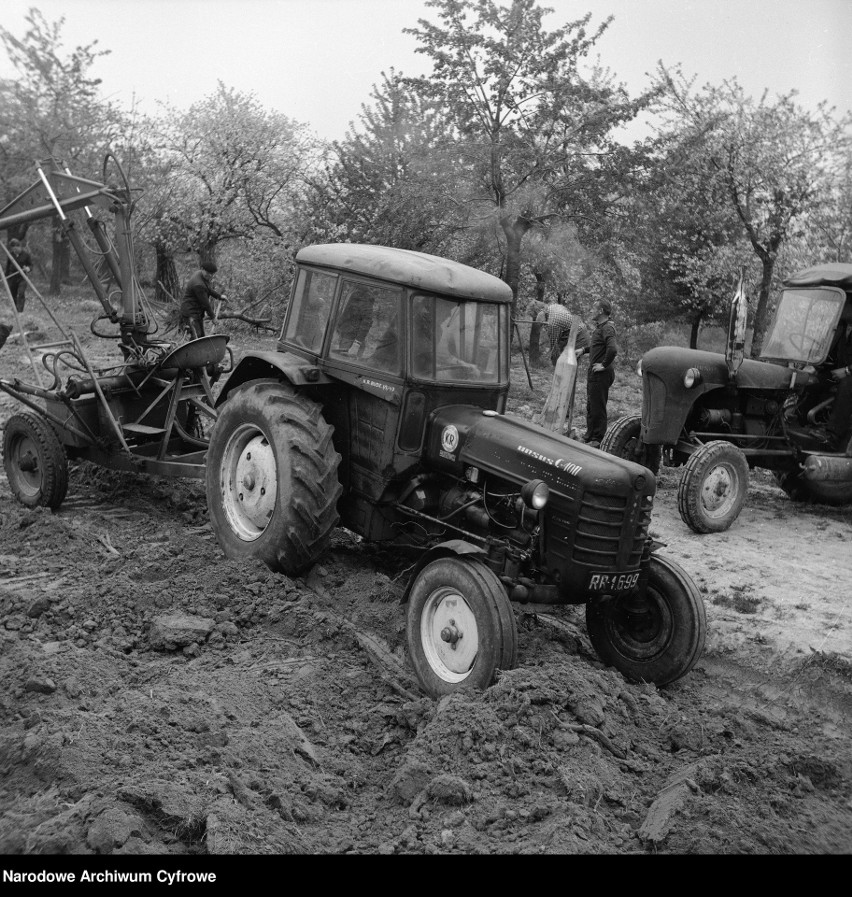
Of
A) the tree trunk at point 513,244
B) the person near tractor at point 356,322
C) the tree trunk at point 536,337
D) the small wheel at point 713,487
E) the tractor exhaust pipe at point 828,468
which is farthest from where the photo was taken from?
the tree trunk at point 536,337

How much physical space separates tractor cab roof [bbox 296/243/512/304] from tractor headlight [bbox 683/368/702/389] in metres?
3.64

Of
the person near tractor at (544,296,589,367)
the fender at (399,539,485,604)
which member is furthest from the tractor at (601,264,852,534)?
the fender at (399,539,485,604)

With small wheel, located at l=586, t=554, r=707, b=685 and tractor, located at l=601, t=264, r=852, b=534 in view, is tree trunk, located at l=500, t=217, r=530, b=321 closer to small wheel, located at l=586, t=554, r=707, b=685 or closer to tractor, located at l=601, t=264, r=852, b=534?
tractor, located at l=601, t=264, r=852, b=534

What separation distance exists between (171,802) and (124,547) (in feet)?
12.3

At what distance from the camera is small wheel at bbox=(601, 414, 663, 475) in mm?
9633

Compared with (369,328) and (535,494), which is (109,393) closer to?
(369,328)

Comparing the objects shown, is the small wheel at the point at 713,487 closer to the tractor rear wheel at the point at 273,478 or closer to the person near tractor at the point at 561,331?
the tractor rear wheel at the point at 273,478

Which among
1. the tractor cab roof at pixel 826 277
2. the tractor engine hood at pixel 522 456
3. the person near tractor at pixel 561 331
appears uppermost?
the tractor cab roof at pixel 826 277

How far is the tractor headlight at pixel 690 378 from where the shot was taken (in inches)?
363

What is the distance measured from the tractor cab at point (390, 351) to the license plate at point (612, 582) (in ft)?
4.72

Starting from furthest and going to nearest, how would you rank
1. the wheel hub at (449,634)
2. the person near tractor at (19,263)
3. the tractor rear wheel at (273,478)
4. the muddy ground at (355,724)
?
the person near tractor at (19,263) < the tractor rear wheel at (273,478) < the wheel hub at (449,634) < the muddy ground at (355,724)

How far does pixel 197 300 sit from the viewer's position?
12773 millimetres

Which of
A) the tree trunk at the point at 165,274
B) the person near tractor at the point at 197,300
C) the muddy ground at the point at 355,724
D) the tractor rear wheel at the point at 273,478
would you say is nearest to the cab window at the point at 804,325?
the muddy ground at the point at 355,724

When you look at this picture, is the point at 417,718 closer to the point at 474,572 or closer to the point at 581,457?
the point at 474,572
